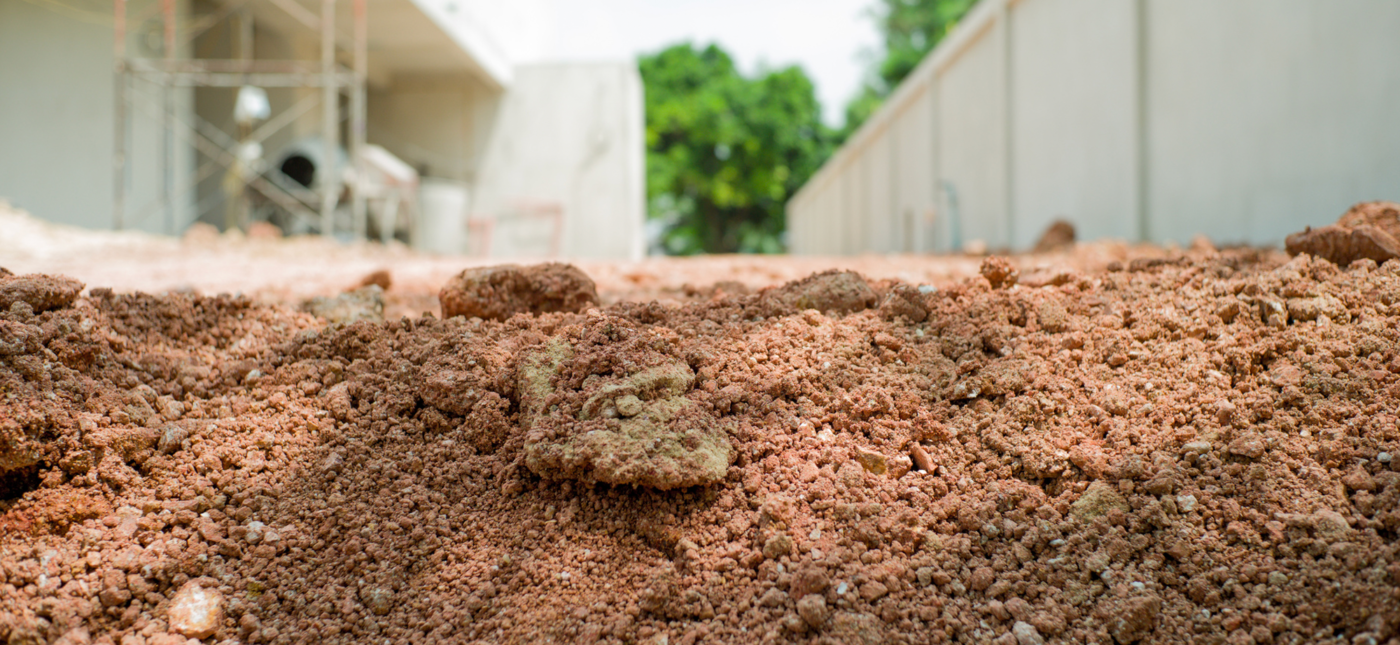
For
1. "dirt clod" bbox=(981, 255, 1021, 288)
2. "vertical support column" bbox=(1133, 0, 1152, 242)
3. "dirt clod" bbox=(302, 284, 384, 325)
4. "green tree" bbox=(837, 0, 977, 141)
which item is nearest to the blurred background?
"vertical support column" bbox=(1133, 0, 1152, 242)

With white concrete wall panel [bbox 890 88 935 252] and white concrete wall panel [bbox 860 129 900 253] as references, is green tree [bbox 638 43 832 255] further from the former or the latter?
white concrete wall panel [bbox 890 88 935 252]

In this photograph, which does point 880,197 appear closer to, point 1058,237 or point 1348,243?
point 1058,237

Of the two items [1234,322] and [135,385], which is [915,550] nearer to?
[1234,322]

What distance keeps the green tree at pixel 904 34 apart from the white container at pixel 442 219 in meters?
18.4

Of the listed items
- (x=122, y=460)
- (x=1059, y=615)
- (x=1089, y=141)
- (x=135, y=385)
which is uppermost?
(x=1089, y=141)

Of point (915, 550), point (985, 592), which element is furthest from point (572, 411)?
point (985, 592)

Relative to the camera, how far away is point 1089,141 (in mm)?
7512

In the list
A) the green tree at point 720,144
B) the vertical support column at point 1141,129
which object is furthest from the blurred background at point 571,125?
the green tree at point 720,144

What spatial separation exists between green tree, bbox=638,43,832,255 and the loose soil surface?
27.9 meters

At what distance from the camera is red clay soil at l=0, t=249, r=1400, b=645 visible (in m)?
1.69

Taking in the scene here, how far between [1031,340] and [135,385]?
241 centimetres

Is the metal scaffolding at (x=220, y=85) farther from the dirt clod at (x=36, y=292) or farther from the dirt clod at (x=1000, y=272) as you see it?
the dirt clod at (x=1000, y=272)

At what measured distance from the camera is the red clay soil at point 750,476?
169 centimetres

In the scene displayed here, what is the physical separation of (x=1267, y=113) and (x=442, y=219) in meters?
9.77
